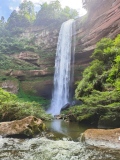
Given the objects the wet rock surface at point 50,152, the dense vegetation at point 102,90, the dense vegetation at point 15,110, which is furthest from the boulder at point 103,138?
the dense vegetation at point 15,110

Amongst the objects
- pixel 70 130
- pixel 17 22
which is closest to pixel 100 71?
pixel 70 130

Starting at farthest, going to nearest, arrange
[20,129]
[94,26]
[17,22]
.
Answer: [17,22] < [94,26] < [20,129]

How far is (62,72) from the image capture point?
36688mm

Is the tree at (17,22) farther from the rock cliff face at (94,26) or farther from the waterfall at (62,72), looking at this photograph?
the rock cliff face at (94,26)

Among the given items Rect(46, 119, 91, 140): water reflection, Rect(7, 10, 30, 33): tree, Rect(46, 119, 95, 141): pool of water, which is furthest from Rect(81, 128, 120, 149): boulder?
Rect(7, 10, 30, 33): tree

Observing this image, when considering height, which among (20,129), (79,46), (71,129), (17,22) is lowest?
(71,129)

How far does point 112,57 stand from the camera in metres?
18.5

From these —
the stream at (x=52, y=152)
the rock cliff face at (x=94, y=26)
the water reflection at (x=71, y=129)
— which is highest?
the rock cliff face at (x=94, y=26)

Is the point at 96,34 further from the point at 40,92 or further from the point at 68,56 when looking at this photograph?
the point at 40,92

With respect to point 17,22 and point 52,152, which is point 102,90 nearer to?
point 52,152

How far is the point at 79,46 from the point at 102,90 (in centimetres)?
2221

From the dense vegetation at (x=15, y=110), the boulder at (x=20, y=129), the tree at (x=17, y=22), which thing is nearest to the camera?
the boulder at (x=20, y=129)

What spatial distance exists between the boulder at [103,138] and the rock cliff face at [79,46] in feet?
77.6

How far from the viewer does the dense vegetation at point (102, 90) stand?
11.9 meters
